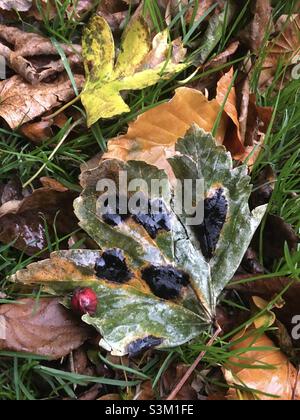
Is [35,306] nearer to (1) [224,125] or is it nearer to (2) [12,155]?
(2) [12,155]

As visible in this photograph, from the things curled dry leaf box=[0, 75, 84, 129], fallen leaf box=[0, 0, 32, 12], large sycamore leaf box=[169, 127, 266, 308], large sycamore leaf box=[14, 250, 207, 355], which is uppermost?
fallen leaf box=[0, 0, 32, 12]

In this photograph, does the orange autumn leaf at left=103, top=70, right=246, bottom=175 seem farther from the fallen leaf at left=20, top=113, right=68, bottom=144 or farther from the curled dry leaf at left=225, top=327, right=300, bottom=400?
the curled dry leaf at left=225, top=327, right=300, bottom=400

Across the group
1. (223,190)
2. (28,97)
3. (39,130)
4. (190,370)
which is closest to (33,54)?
(28,97)

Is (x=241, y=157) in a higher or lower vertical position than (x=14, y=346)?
higher

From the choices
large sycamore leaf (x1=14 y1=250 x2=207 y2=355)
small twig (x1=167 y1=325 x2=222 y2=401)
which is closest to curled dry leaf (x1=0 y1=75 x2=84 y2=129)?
large sycamore leaf (x1=14 y1=250 x2=207 y2=355)

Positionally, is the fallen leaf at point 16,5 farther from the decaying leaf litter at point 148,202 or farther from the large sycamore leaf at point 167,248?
the large sycamore leaf at point 167,248

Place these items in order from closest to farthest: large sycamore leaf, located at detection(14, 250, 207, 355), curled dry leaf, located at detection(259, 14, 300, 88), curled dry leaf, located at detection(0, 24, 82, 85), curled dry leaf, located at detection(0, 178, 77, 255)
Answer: large sycamore leaf, located at detection(14, 250, 207, 355)
curled dry leaf, located at detection(0, 178, 77, 255)
curled dry leaf, located at detection(0, 24, 82, 85)
curled dry leaf, located at detection(259, 14, 300, 88)

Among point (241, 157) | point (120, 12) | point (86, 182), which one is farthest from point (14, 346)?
point (120, 12)

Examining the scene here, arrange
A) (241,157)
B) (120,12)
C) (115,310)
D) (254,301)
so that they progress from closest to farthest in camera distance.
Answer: (115,310), (254,301), (241,157), (120,12)
